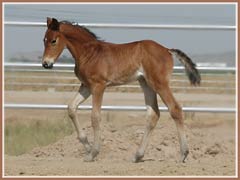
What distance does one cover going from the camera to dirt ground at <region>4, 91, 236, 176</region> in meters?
9.02

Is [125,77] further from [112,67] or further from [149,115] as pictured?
[149,115]

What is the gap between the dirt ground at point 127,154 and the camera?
9023 millimetres

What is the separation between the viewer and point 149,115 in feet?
33.4

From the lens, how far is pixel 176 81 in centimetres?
1327

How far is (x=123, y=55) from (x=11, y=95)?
7.45 m

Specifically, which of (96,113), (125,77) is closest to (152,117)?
(125,77)

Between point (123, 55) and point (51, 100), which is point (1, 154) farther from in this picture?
point (51, 100)

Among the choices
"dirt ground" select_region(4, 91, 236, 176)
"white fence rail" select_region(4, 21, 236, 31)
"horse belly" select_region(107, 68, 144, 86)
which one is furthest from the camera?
"white fence rail" select_region(4, 21, 236, 31)

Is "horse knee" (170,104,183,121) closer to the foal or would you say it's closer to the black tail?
the foal

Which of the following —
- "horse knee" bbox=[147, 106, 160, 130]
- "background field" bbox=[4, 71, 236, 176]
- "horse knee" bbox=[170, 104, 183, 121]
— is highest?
"horse knee" bbox=[170, 104, 183, 121]

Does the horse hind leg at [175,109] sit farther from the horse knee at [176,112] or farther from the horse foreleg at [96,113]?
the horse foreleg at [96,113]

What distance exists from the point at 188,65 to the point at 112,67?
1.20 m

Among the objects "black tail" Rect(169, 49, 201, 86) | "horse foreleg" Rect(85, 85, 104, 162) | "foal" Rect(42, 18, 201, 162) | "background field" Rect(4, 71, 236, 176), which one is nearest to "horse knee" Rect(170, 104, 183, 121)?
"foal" Rect(42, 18, 201, 162)

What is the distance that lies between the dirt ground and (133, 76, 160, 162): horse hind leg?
7.1 inches
